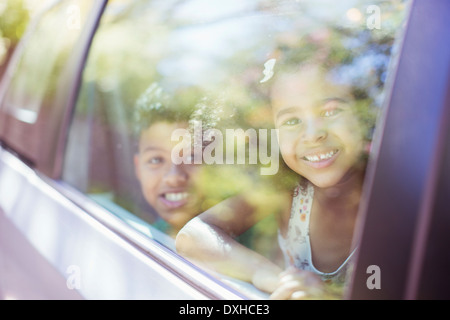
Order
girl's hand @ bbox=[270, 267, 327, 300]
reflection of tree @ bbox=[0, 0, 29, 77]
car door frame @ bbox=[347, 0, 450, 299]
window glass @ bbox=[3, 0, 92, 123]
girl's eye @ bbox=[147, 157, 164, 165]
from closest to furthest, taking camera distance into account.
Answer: car door frame @ bbox=[347, 0, 450, 299]
girl's hand @ bbox=[270, 267, 327, 300]
girl's eye @ bbox=[147, 157, 164, 165]
window glass @ bbox=[3, 0, 92, 123]
reflection of tree @ bbox=[0, 0, 29, 77]

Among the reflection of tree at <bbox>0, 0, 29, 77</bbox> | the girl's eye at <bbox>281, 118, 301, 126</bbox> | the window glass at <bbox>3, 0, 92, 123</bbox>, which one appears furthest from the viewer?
the reflection of tree at <bbox>0, 0, 29, 77</bbox>

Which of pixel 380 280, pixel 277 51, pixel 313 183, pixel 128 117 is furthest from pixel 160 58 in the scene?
pixel 380 280

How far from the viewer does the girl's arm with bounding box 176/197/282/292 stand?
1298 mm

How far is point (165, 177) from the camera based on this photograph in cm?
185

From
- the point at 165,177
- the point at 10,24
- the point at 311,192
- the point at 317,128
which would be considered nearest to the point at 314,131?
the point at 317,128

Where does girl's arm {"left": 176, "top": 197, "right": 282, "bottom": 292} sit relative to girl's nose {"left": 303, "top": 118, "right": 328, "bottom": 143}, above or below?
below

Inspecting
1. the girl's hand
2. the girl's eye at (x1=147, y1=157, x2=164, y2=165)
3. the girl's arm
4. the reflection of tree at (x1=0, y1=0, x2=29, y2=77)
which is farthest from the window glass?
the reflection of tree at (x1=0, y1=0, x2=29, y2=77)

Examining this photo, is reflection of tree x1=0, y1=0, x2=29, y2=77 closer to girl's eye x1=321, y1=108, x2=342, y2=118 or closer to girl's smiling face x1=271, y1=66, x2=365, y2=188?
girl's smiling face x1=271, y1=66, x2=365, y2=188

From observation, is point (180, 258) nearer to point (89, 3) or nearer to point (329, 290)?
point (329, 290)

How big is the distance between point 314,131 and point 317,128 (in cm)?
1

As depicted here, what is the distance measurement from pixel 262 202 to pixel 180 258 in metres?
0.29

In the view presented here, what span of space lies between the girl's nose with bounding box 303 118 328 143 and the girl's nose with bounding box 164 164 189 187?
1.88 ft

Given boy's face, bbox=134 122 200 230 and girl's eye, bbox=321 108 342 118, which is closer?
girl's eye, bbox=321 108 342 118

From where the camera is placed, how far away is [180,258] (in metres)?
1.36
